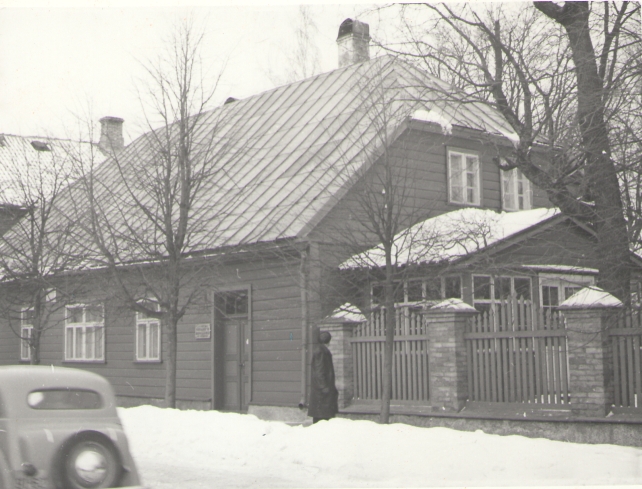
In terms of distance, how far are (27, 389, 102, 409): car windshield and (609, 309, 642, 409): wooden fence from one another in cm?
698

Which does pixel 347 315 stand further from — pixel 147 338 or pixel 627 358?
pixel 147 338

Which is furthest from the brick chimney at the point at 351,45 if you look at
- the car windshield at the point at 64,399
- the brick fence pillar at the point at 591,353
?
the car windshield at the point at 64,399

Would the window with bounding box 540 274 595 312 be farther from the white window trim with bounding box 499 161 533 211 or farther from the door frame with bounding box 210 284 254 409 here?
the door frame with bounding box 210 284 254 409

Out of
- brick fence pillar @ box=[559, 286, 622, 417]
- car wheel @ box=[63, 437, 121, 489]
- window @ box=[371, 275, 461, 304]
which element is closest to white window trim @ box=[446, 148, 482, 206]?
window @ box=[371, 275, 461, 304]

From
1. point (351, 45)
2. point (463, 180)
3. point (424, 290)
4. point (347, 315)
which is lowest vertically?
point (347, 315)

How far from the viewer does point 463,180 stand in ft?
63.6

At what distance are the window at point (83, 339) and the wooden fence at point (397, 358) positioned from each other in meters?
9.68

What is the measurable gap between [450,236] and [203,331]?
6.99 m

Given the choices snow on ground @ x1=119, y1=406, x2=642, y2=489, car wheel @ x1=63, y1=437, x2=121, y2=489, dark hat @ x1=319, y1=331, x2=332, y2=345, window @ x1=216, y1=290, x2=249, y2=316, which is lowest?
snow on ground @ x1=119, y1=406, x2=642, y2=489

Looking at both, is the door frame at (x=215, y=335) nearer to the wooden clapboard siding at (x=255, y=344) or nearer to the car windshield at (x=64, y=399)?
the wooden clapboard siding at (x=255, y=344)

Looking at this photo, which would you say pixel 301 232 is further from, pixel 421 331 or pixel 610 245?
pixel 610 245

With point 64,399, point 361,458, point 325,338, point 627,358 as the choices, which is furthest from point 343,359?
point 64,399

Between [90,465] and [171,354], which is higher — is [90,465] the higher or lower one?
the lower one

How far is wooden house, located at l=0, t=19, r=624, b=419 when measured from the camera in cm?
1588
